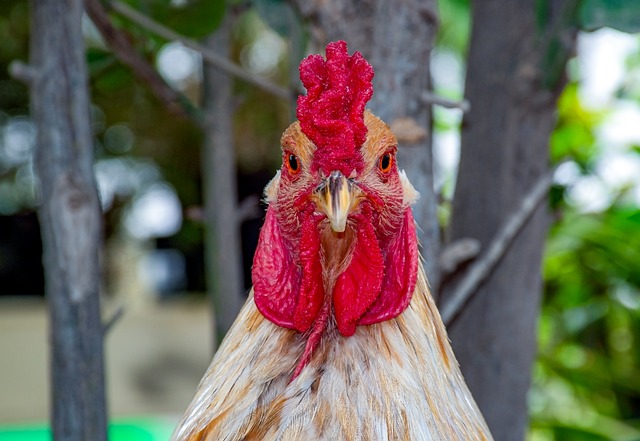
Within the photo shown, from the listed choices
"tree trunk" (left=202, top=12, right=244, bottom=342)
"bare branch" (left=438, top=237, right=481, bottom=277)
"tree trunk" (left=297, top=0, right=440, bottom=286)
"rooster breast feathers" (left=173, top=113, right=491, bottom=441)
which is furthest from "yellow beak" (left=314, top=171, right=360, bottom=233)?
"tree trunk" (left=202, top=12, right=244, bottom=342)

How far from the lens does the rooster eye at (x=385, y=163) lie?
4.75 ft

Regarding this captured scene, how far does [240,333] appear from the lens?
1616 millimetres

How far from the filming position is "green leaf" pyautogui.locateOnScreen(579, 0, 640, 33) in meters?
1.87

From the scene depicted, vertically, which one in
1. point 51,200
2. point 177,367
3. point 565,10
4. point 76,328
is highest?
point 565,10

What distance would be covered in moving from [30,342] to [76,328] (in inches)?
224

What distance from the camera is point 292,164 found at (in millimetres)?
1438

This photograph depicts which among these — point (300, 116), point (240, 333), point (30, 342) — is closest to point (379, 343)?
point (240, 333)

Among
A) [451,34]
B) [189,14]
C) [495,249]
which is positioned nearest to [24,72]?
[189,14]

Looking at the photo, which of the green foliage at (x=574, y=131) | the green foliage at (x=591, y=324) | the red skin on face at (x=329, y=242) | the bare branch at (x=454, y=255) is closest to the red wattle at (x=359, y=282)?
the red skin on face at (x=329, y=242)

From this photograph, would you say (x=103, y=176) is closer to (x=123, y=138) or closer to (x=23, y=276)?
(x=123, y=138)

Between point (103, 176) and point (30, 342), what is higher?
point (103, 176)

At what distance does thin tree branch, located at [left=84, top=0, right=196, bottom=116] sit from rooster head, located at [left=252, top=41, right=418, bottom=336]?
0.85 metres

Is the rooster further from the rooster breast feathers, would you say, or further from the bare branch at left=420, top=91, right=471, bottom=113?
the bare branch at left=420, top=91, right=471, bottom=113

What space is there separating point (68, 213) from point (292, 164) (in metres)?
0.76
